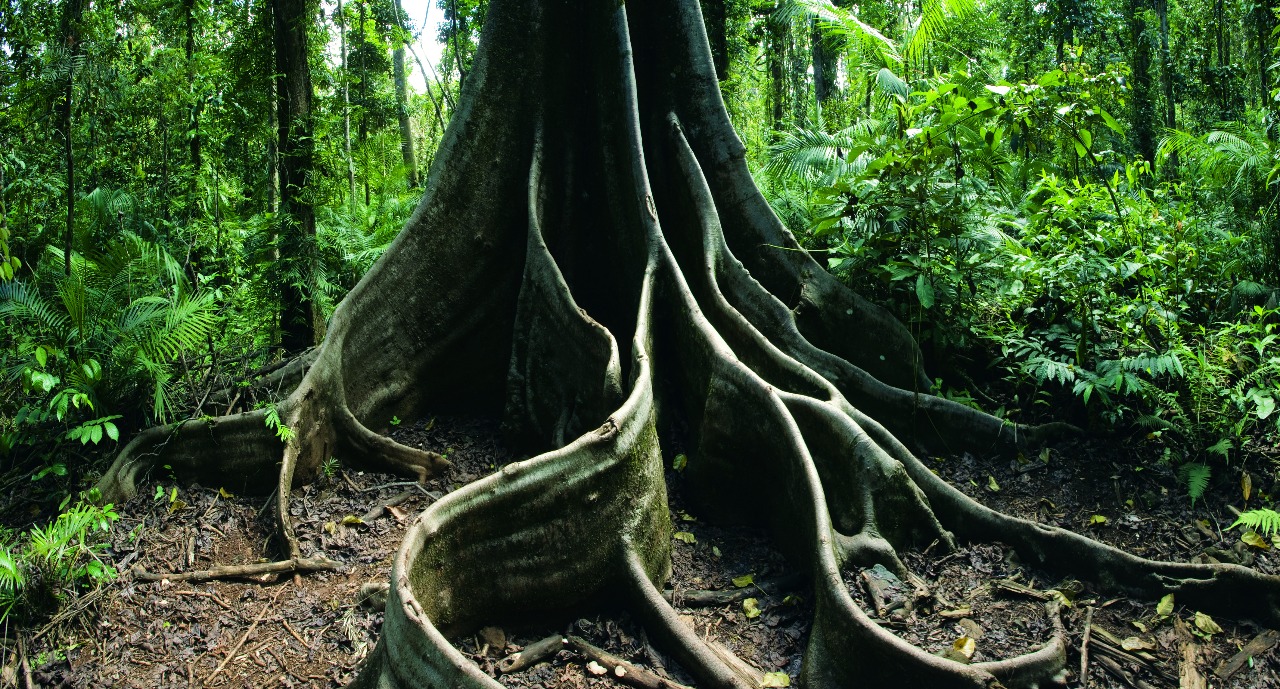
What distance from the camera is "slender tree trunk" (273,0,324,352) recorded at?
6.61 m

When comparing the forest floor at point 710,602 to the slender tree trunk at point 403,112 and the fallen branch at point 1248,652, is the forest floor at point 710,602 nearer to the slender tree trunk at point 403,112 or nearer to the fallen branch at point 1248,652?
the fallen branch at point 1248,652

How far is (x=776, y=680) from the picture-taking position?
11.7 ft

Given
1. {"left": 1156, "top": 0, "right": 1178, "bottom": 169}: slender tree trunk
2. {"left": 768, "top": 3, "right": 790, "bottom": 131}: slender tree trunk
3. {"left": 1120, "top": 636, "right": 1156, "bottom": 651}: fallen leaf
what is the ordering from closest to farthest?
{"left": 1120, "top": 636, "right": 1156, "bottom": 651}: fallen leaf, {"left": 768, "top": 3, "right": 790, "bottom": 131}: slender tree trunk, {"left": 1156, "top": 0, "right": 1178, "bottom": 169}: slender tree trunk

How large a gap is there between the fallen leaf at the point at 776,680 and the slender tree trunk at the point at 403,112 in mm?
12559

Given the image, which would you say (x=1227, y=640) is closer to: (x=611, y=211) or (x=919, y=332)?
(x=919, y=332)

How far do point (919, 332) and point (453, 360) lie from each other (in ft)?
12.0

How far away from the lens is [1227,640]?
3.51 meters

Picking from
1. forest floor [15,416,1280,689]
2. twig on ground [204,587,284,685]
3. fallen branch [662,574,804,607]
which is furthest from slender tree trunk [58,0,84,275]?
fallen branch [662,574,804,607]

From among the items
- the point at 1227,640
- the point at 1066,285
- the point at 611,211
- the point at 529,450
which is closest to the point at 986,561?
the point at 1227,640

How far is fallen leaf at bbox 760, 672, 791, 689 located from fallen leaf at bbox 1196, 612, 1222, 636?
1.89 metres

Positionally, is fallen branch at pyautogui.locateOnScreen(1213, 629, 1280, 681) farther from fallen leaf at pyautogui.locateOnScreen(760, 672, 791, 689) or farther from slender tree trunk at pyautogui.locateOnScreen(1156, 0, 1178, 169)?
slender tree trunk at pyautogui.locateOnScreen(1156, 0, 1178, 169)

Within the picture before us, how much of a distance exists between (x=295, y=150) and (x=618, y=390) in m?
3.69

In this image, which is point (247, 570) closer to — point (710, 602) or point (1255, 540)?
point (710, 602)

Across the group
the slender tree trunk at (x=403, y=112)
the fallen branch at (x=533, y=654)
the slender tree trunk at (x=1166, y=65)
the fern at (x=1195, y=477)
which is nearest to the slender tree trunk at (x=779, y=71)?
the slender tree trunk at (x=403, y=112)
